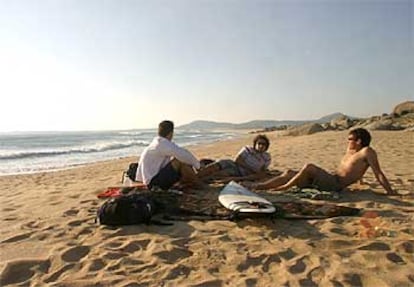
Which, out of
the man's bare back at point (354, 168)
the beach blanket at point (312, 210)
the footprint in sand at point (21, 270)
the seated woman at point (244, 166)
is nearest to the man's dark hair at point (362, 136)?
the man's bare back at point (354, 168)

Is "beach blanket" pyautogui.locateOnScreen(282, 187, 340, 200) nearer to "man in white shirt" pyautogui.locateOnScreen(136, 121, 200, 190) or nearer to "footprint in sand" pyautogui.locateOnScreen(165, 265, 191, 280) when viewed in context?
"man in white shirt" pyautogui.locateOnScreen(136, 121, 200, 190)

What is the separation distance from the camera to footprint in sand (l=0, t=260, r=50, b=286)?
3.45 metres

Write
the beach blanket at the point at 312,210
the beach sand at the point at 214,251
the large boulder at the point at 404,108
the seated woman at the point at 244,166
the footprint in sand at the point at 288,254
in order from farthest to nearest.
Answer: the large boulder at the point at 404,108 → the seated woman at the point at 244,166 → the beach blanket at the point at 312,210 → the footprint in sand at the point at 288,254 → the beach sand at the point at 214,251

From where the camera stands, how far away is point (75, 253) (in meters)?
3.89

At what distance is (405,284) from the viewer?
3.13 m

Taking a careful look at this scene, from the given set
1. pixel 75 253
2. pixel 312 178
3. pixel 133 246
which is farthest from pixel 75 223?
pixel 312 178

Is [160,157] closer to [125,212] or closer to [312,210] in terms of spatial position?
[125,212]

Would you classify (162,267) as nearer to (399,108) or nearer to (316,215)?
(316,215)

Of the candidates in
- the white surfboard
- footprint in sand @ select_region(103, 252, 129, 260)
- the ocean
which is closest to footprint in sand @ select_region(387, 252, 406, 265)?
the white surfboard

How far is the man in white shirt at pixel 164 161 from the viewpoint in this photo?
6.08 m

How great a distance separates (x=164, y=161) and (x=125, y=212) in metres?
1.68

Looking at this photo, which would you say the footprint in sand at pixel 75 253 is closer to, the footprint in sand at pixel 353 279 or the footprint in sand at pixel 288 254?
the footprint in sand at pixel 288 254

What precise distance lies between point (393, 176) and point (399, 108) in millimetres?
31646

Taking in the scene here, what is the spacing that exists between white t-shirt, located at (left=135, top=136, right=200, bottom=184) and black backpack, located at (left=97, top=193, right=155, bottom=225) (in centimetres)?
140
